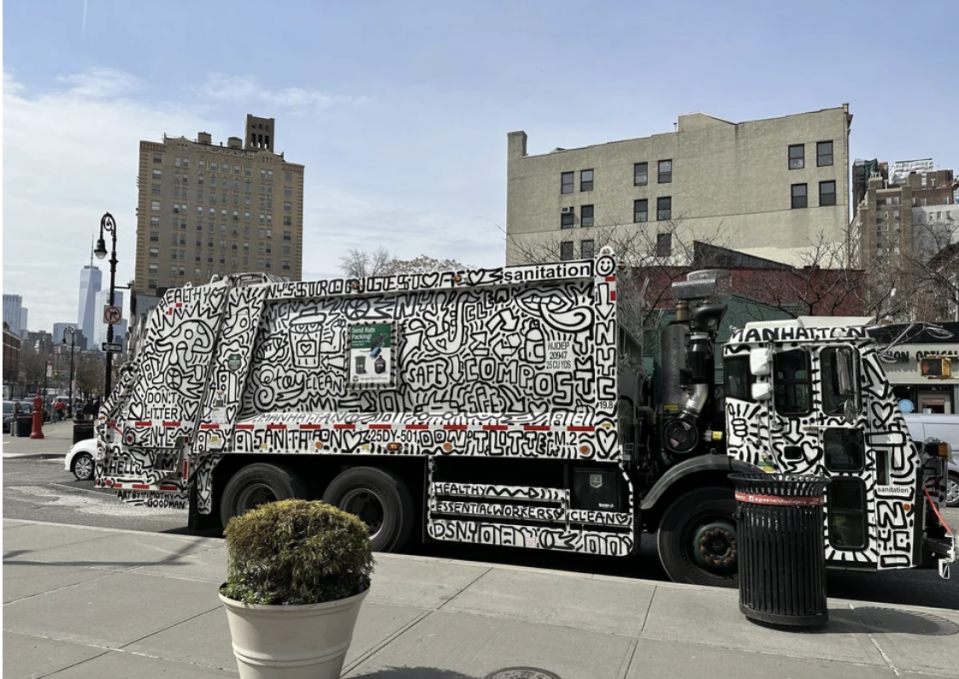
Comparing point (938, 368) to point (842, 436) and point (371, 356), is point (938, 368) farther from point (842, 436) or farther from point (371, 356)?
point (371, 356)

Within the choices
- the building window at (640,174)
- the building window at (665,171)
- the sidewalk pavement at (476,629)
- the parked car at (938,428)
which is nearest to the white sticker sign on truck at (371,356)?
the sidewalk pavement at (476,629)

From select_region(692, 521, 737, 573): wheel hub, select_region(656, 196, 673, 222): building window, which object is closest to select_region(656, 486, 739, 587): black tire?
select_region(692, 521, 737, 573): wheel hub

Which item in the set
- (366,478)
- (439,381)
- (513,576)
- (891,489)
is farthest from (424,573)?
(891,489)

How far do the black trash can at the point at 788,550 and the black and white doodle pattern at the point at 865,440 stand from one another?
1222mm

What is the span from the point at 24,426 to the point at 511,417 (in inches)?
1155

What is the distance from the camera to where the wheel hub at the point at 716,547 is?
7090 mm

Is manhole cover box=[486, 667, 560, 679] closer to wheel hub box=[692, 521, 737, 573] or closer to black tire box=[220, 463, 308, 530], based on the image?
wheel hub box=[692, 521, 737, 573]

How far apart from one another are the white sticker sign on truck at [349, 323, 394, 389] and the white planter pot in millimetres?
4521

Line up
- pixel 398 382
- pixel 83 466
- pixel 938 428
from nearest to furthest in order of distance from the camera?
pixel 398 382, pixel 938 428, pixel 83 466

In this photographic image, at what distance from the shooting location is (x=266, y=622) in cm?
401

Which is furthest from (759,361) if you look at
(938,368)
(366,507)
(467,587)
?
(938,368)

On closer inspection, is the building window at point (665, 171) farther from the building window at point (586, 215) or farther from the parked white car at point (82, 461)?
the parked white car at point (82, 461)

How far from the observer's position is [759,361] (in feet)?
23.4

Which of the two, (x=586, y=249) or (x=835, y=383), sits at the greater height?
(x=586, y=249)
